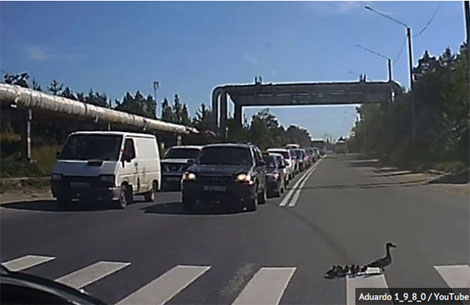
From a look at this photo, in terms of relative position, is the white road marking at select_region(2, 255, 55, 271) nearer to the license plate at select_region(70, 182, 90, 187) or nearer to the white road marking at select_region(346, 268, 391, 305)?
the white road marking at select_region(346, 268, 391, 305)

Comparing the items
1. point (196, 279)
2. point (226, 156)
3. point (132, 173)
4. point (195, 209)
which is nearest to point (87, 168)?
point (132, 173)

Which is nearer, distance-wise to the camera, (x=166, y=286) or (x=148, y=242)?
(x=166, y=286)

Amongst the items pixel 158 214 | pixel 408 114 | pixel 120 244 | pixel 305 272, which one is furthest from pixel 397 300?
pixel 408 114

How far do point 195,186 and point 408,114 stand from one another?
44712 millimetres

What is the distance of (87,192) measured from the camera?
20.6 metres

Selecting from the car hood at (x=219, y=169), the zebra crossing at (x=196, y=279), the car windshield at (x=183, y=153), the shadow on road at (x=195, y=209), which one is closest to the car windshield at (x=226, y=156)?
the car hood at (x=219, y=169)

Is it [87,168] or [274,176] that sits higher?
[87,168]

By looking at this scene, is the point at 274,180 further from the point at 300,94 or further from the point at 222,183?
the point at 300,94

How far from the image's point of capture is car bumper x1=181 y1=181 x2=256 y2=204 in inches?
793

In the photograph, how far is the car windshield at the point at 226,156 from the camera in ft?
70.6

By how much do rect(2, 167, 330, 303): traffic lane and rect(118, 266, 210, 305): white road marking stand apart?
147 millimetres

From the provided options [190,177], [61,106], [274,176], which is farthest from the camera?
[61,106]

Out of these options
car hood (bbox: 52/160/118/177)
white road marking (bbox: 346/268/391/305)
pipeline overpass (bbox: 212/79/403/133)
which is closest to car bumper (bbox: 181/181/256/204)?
car hood (bbox: 52/160/118/177)

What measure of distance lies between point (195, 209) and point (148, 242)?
7303 mm
